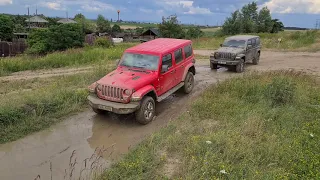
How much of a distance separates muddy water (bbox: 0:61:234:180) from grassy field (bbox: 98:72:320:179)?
0.66 metres

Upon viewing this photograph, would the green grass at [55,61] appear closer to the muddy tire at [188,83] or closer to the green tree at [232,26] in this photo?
the muddy tire at [188,83]

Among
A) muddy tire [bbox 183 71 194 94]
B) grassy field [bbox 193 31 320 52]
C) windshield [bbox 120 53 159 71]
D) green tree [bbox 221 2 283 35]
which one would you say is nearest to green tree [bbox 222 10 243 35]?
green tree [bbox 221 2 283 35]

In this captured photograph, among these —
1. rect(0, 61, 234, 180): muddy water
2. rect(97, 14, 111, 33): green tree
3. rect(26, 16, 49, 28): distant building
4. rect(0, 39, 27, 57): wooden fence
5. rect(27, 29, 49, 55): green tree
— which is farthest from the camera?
rect(97, 14, 111, 33): green tree

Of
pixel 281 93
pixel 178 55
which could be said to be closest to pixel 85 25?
pixel 178 55

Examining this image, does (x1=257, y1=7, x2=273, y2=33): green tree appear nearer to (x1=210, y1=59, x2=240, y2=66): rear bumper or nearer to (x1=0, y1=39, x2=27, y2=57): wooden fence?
(x1=0, y1=39, x2=27, y2=57): wooden fence

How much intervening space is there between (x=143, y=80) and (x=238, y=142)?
3.07 meters

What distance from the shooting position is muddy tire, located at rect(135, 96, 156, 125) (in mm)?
7090

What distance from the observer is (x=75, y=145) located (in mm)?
6297

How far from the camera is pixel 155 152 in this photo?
5508 mm

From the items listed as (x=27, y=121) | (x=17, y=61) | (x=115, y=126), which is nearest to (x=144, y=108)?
(x=115, y=126)

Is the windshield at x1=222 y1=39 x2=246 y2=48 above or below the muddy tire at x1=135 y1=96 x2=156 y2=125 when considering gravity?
above

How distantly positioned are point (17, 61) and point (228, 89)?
1276 centimetres

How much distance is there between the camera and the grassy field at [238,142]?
4734mm

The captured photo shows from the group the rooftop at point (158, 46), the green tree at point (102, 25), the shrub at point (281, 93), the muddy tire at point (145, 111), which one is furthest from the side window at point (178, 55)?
the green tree at point (102, 25)
